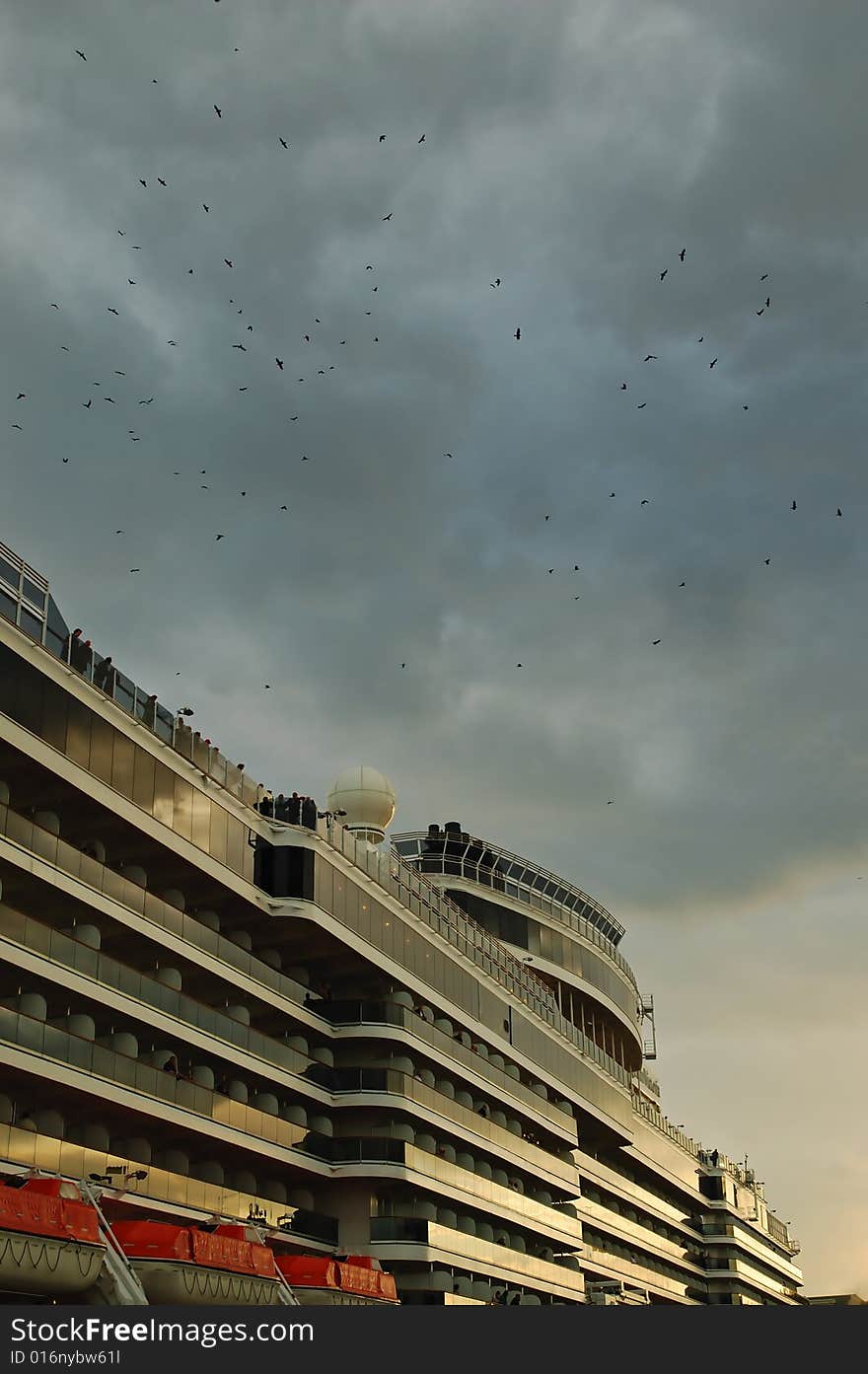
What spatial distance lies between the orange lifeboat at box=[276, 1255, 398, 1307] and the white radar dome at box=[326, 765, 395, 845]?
79.0ft

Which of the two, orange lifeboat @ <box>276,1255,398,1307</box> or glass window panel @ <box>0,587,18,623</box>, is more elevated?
glass window panel @ <box>0,587,18,623</box>

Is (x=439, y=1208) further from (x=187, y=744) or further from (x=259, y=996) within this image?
(x=187, y=744)

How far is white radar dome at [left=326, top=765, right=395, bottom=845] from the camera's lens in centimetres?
7362

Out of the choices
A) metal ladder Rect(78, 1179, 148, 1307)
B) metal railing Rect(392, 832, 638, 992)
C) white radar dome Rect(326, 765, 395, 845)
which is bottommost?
metal ladder Rect(78, 1179, 148, 1307)

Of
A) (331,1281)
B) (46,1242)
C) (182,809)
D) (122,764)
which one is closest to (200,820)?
(182,809)

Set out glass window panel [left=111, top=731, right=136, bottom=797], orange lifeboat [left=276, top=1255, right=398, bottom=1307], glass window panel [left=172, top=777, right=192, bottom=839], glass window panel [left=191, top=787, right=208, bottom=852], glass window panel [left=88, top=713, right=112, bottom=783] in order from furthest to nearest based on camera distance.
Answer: glass window panel [left=191, top=787, right=208, bottom=852] < glass window panel [left=172, top=777, right=192, bottom=839] < orange lifeboat [left=276, top=1255, right=398, bottom=1307] < glass window panel [left=111, top=731, right=136, bottom=797] < glass window panel [left=88, top=713, right=112, bottom=783]

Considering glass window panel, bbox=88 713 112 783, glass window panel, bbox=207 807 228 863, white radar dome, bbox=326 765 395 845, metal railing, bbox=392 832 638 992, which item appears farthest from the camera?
metal railing, bbox=392 832 638 992

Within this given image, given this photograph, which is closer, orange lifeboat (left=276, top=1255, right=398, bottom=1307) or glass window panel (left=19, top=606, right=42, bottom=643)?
glass window panel (left=19, top=606, right=42, bottom=643)

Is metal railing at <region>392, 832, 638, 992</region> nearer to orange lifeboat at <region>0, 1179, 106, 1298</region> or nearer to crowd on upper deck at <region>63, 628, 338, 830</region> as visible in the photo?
crowd on upper deck at <region>63, 628, 338, 830</region>

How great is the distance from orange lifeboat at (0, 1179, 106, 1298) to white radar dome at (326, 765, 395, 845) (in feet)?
119

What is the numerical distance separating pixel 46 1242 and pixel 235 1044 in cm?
1738

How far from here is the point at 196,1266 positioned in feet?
134

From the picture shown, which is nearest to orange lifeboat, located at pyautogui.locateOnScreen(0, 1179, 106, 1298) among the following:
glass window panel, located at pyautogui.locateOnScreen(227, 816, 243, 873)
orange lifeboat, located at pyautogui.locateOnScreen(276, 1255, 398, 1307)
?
orange lifeboat, located at pyautogui.locateOnScreen(276, 1255, 398, 1307)

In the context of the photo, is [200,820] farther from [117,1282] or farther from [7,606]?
[117,1282]
